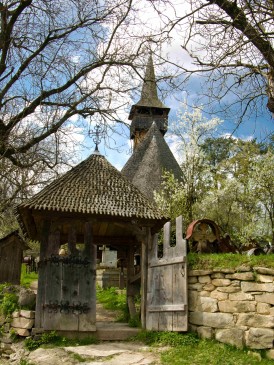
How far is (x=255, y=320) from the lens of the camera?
24.5 feet

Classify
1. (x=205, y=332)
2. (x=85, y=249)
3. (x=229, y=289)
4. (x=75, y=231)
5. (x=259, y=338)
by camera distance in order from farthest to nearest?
(x=75, y=231), (x=85, y=249), (x=205, y=332), (x=229, y=289), (x=259, y=338)

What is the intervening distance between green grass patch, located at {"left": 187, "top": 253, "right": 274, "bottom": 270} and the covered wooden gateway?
134 centimetres

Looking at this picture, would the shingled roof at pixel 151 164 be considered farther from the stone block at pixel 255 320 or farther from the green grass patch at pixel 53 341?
the stone block at pixel 255 320

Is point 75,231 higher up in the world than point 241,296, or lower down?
higher up

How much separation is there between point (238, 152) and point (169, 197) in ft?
33.4

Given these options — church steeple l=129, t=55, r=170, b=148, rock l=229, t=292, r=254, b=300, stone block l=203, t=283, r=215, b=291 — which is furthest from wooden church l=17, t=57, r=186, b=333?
church steeple l=129, t=55, r=170, b=148

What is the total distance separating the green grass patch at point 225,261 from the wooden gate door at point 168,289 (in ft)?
0.76

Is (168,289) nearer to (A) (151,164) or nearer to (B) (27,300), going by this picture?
(B) (27,300)

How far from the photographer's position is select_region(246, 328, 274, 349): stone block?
283 inches

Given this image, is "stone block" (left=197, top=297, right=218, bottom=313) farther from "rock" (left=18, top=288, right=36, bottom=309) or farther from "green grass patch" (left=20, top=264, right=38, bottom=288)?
"green grass patch" (left=20, top=264, right=38, bottom=288)

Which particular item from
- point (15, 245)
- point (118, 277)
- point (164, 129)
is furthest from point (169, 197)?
point (164, 129)

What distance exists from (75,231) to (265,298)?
4.33m

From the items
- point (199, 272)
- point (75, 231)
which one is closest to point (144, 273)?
point (199, 272)

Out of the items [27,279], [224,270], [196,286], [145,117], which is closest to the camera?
[224,270]
